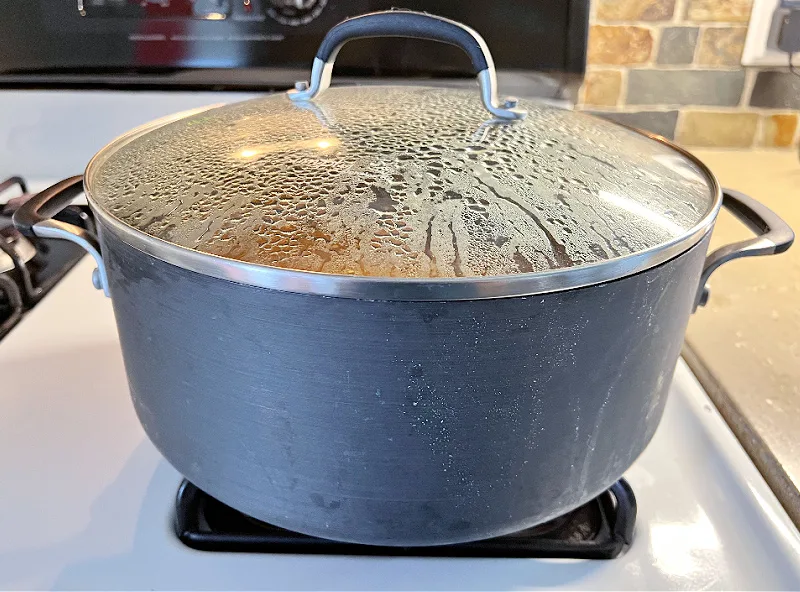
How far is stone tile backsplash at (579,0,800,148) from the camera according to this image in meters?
0.98

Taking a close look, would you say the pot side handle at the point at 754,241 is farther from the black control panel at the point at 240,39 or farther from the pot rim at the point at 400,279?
the black control panel at the point at 240,39

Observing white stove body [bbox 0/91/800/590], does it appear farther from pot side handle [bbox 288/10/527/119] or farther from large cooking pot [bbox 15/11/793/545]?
pot side handle [bbox 288/10/527/119]

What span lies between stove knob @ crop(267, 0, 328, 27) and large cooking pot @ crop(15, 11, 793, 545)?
368 mm

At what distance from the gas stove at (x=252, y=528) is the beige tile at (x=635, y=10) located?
0.61 m

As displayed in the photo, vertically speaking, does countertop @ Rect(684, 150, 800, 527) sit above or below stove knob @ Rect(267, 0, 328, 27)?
below

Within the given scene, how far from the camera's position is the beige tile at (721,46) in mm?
997

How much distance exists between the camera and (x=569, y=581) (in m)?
0.46

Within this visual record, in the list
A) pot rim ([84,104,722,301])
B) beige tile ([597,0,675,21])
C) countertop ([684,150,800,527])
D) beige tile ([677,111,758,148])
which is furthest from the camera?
beige tile ([677,111,758,148])

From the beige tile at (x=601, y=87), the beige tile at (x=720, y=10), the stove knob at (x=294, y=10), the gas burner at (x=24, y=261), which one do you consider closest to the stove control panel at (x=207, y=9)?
the stove knob at (x=294, y=10)

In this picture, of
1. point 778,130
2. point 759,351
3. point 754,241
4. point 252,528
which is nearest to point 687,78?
point 778,130

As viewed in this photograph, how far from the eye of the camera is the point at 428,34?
47 cm

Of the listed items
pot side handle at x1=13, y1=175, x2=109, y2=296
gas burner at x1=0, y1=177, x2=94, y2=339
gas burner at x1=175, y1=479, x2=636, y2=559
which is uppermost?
pot side handle at x1=13, y1=175, x2=109, y2=296

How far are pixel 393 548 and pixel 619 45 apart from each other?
32.8 inches

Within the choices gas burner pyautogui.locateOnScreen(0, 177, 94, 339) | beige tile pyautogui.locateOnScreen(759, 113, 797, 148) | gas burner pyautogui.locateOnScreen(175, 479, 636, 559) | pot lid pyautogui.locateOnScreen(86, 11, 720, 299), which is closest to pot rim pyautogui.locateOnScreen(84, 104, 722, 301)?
pot lid pyautogui.locateOnScreen(86, 11, 720, 299)
